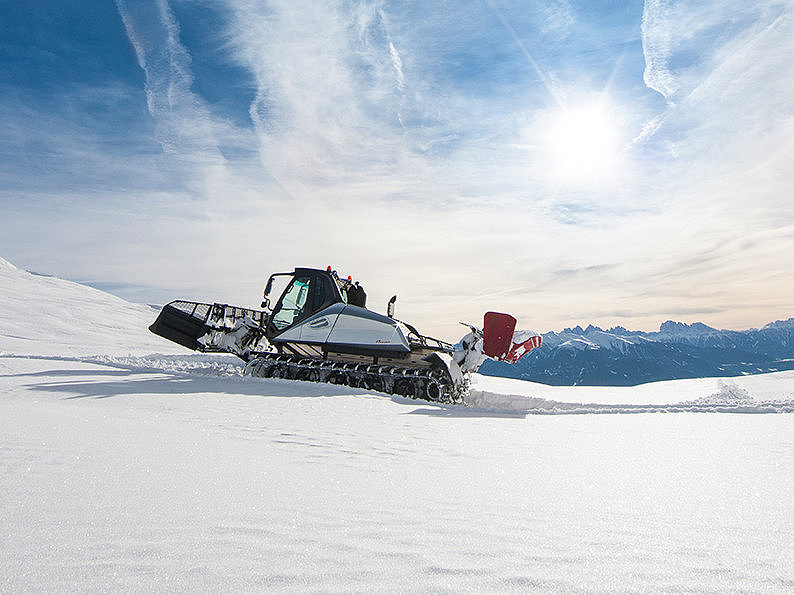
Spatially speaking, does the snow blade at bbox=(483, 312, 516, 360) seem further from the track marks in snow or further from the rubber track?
the track marks in snow

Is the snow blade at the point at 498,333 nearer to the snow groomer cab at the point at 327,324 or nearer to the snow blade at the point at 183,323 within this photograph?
the snow groomer cab at the point at 327,324

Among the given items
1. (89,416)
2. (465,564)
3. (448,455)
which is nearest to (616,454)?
(448,455)

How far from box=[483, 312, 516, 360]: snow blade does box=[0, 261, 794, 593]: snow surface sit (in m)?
3.48

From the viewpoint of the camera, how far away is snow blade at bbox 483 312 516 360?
10.9 m

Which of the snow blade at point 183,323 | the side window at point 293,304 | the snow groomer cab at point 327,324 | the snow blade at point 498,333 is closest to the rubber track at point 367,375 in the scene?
the snow groomer cab at point 327,324

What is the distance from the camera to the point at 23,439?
4.33 meters

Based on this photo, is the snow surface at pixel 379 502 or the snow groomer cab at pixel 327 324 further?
the snow groomer cab at pixel 327 324

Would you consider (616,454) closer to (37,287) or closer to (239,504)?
(239,504)

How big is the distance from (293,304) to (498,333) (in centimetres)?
605

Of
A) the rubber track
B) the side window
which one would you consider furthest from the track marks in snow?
the side window

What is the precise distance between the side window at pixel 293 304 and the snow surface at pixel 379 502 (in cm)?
630

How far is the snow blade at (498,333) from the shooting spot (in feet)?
35.6

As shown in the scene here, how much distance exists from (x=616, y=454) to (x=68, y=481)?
485cm

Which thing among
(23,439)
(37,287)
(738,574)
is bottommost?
(23,439)
